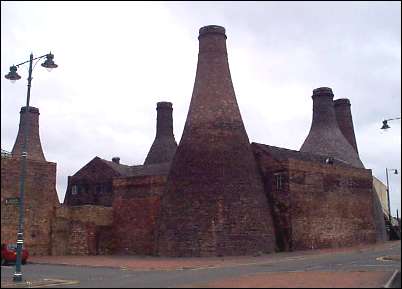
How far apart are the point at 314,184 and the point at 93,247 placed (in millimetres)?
15423

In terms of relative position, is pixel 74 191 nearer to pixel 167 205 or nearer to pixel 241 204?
pixel 167 205

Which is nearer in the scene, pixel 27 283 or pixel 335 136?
pixel 27 283

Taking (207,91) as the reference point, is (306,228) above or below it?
below

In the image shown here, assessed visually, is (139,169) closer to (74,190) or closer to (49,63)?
(74,190)

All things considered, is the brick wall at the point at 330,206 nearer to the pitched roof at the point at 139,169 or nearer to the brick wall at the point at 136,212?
the brick wall at the point at 136,212

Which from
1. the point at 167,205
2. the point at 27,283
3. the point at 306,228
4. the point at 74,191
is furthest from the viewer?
the point at 74,191

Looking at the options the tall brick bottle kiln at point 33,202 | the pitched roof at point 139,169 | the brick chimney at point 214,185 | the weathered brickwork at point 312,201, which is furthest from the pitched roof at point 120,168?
the weathered brickwork at point 312,201

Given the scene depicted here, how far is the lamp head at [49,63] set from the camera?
17.1 metres

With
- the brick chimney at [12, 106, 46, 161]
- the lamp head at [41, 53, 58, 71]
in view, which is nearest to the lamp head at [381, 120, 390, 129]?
the lamp head at [41, 53, 58, 71]

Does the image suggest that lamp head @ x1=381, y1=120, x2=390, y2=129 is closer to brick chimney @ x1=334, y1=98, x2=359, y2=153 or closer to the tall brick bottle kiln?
the tall brick bottle kiln

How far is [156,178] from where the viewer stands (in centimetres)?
3472

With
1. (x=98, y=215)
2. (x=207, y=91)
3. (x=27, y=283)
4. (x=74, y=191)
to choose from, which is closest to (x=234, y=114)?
(x=207, y=91)

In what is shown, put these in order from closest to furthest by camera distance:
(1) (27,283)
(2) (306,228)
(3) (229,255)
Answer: (1) (27,283) < (3) (229,255) < (2) (306,228)

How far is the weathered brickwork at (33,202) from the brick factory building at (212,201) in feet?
0.19
